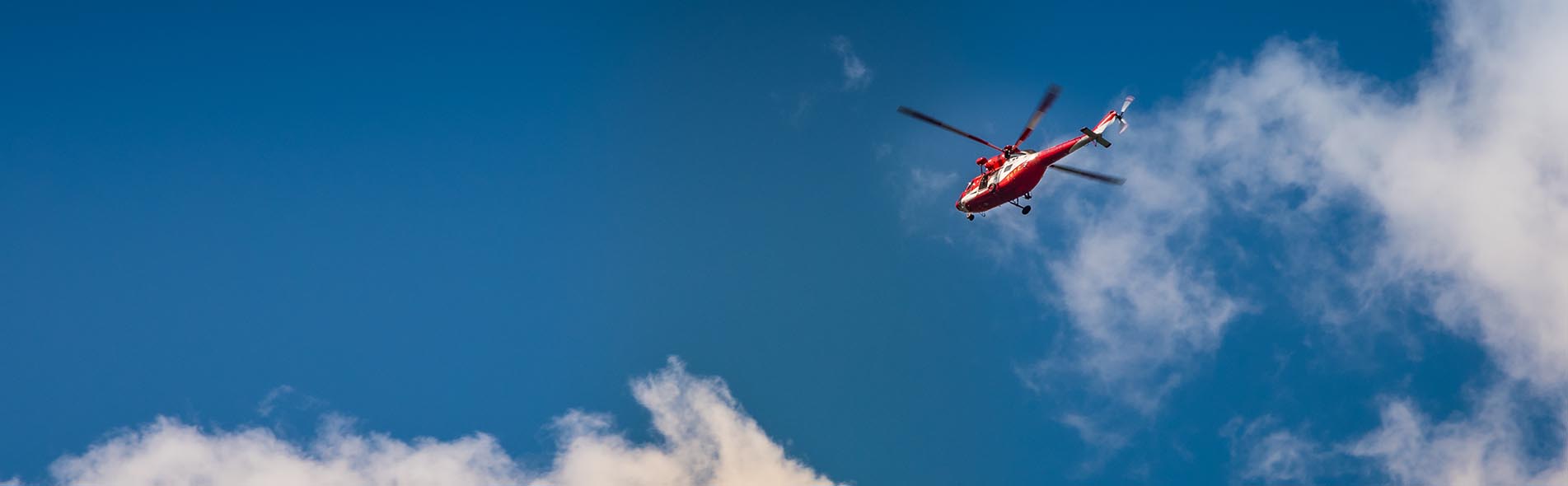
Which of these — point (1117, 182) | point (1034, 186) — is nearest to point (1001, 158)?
point (1034, 186)

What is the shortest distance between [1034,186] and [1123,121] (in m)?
Result: 10.6

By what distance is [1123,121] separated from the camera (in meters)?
94.6

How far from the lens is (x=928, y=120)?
9625 centimetres

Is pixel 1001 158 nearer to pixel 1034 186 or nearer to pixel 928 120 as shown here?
pixel 1034 186

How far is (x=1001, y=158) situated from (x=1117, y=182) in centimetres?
1143

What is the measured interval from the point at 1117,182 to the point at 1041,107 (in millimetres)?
9315

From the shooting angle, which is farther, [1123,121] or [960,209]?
[960,209]

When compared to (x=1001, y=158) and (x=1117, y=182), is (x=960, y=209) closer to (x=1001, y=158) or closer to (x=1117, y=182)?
(x=1001, y=158)

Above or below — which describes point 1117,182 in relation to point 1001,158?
below

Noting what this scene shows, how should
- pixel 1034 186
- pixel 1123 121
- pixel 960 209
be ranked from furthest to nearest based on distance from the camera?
pixel 960 209
pixel 1034 186
pixel 1123 121

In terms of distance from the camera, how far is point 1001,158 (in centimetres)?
10562

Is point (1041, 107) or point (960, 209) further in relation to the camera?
point (960, 209)

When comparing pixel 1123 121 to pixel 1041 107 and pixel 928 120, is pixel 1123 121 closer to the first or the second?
pixel 1041 107

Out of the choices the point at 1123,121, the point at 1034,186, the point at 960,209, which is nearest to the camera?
the point at 1123,121
